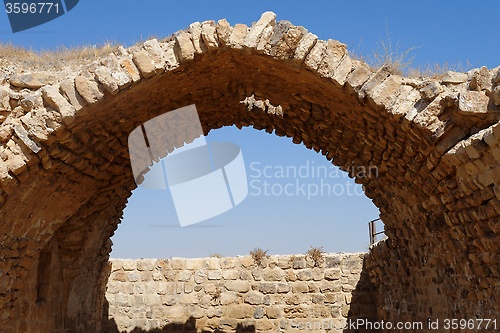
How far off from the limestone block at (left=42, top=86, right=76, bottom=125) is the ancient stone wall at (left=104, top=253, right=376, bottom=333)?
615 centimetres

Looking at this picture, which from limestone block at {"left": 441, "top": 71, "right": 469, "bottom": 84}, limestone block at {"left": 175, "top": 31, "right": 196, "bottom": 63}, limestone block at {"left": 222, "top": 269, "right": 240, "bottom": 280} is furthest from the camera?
limestone block at {"left": 222, "top": 269, "right": 240, "bottom": 280}

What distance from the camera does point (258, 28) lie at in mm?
5297

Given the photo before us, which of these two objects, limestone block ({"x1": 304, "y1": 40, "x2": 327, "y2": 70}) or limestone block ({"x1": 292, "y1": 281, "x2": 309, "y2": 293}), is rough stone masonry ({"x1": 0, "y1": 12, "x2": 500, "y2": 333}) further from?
limestone block ({"x1": 292, "y1": 281, "x2": 309, "y2": 293})

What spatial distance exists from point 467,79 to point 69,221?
17.2ft

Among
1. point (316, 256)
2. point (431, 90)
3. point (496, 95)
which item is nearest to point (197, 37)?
point (431, 90)

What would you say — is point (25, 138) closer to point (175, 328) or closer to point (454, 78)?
point (454, 78)

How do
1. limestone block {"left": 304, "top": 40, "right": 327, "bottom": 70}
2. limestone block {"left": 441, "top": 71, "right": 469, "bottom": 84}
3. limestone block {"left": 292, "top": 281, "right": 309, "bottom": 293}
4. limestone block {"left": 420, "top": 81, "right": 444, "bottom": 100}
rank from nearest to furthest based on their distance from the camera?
1. limestone block {"left": 420, "top": 81, "right": 444, "bottom": 100}
2. limestone block {"left": 441, "top": 71, "right": 469, "bottom": 84}
3. limestone block {"left": 304, "top": 40, "right": 327, "bottom": 70}
4. limestone block {"left": 292, "top": 281, "right": 309, "bottom": 293}

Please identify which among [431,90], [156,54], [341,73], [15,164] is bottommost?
[15,164]

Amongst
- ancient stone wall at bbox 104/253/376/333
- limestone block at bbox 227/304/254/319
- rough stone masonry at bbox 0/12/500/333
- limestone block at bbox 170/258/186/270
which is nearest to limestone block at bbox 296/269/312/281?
ancient stone wall at bbox 104/253/376/333

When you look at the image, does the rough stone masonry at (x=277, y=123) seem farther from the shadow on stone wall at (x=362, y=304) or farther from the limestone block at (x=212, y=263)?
the limestone block at (x=212, y=263)

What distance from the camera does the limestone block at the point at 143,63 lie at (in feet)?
17.1

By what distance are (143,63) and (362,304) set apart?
23.6ft

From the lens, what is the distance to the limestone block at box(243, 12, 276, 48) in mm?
5250

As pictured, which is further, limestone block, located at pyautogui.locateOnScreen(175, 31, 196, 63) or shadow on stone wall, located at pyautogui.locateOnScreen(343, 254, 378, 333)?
shadow on stone wall, located at pyautogui.locateOnScreen(343, 254, 378, 333)
